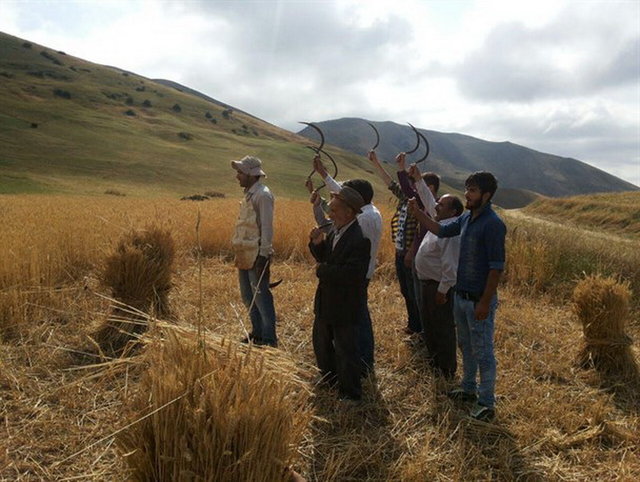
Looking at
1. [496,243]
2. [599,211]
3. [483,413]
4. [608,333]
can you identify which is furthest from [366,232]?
[599,211]

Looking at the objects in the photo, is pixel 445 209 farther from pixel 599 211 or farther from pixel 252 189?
pixel 599 211

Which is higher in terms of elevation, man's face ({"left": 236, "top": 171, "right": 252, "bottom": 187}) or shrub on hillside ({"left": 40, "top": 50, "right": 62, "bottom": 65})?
shrub on hillside ({"left": 40, "top": 50, "right": 62, "bottom": 65})

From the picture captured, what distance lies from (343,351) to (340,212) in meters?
1.07

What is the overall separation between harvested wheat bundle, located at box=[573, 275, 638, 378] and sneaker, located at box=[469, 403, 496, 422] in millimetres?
1653

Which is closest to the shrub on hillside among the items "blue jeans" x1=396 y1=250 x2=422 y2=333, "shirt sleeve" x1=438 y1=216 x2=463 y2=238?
"blue jeans" x1=396 y1=250 x2=422 y2=333

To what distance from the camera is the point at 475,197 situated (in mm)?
3074

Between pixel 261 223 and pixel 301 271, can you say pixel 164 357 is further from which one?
pixel 301 271

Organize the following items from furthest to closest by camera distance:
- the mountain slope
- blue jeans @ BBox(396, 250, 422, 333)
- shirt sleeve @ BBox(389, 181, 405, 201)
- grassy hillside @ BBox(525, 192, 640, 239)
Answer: the mountain slope
grassy hillside @ BBox(525, 192, 640, 239)
blue jeans @ BBox(396, 250, 422, 333)
shirt sleeve @ BBox(389, 181, 405, 201)

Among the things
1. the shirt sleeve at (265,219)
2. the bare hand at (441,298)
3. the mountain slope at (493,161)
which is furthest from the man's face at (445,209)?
the mountain slope at (493,161)

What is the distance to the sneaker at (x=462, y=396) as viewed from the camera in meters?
3.44

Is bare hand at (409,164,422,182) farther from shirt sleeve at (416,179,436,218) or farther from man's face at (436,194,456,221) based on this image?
man's face at (436,194,456,221)

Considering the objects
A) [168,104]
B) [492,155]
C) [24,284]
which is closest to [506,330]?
[24,284]

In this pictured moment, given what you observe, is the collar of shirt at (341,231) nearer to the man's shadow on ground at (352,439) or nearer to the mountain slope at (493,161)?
the man's shadow on ground at (352,439)

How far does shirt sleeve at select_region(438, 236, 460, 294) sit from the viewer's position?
11.8 ft
